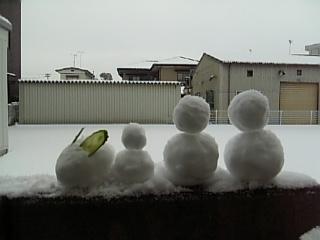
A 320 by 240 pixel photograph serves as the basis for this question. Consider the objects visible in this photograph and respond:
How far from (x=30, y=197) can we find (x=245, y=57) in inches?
99.3

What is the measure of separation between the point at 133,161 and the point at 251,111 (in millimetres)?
281

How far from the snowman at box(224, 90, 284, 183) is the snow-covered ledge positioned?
0.03 metres

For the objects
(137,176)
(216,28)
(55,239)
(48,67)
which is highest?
(216,28)

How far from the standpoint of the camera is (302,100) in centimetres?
255

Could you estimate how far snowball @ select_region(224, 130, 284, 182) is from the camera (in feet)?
2.46

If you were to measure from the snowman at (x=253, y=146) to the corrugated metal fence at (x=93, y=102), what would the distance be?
90.3 inches

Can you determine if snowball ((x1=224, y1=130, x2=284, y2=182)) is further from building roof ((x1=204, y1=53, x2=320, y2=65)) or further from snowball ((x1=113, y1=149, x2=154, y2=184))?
building roof ((x1=204, y1=53, x2=320, y2=65))

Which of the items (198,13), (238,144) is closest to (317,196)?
(238,144)

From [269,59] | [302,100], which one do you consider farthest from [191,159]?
[269,59]

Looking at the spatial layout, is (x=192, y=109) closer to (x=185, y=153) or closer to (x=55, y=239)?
(x=185, y=153)

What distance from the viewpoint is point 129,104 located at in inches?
175

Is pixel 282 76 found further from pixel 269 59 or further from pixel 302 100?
pixel 302 100

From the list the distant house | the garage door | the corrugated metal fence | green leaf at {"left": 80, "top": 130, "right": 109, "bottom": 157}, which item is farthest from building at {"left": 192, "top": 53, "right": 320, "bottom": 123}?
green leaf at {"left": 80, "top": 130, "right": 109, "bottom": 157}

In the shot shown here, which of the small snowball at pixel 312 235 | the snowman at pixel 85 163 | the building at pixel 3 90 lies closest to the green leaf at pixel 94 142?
the snowman at pixel 85 163
